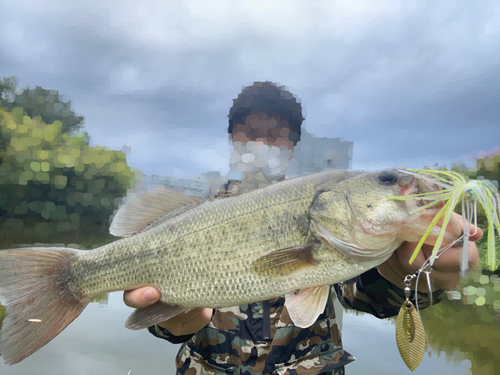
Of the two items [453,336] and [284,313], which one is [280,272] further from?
[453,336]

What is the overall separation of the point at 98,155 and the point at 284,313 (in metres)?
25.7

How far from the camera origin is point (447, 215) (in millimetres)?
787

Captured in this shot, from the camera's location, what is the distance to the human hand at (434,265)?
946 millimetres

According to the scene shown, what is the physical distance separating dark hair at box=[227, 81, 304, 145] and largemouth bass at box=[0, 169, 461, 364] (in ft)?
4.11

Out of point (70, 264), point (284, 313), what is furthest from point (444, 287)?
point (70, 264)

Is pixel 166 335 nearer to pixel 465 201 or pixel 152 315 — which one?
pixel 152 315

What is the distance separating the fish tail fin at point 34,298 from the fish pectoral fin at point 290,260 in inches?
33.6

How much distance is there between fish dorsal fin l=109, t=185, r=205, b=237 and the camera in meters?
1.31

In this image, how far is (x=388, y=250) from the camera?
100 centimetres

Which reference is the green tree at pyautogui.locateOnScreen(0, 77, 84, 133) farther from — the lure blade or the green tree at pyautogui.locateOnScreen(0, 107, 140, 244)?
the lure blade

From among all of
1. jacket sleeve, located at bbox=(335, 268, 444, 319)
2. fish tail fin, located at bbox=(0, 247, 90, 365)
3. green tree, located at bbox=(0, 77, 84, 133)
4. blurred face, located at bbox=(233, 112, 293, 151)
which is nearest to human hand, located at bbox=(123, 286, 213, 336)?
fish tail fin, located at bbox=(0, 247, 90, 365)

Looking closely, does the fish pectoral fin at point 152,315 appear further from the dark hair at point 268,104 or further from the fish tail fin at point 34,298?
the dark hair at point 268,104

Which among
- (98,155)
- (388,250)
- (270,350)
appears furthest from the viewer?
(98,155)

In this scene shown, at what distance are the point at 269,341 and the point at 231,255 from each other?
0.78 m
